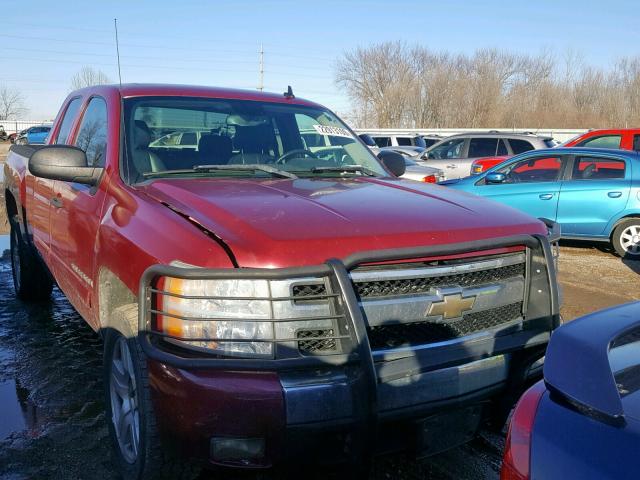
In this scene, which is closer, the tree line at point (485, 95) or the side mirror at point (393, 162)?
the side mirror at point (393, 162)

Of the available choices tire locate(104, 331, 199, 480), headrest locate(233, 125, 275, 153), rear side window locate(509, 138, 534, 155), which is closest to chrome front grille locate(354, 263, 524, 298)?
tire locate(104, 331, 199, 480)

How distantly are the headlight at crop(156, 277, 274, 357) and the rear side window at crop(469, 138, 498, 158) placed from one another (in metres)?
13.6

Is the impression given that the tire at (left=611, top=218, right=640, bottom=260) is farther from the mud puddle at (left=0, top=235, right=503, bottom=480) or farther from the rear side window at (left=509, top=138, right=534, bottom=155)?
the mud puddle at (left=0, top=235, right=503, bottom=480)

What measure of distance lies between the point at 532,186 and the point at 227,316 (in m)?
8.26

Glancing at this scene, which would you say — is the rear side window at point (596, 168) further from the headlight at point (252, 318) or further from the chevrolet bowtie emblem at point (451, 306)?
the headlight at point (252, 318)

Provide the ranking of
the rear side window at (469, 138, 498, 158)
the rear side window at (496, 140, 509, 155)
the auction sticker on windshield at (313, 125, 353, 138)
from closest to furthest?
the auction sticker on windshield at (313, 125, 353, 138), the rear side window at (496, 140, 509, 155), the rear side window at (469, 138, 498, 158)

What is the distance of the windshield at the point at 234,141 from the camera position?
354 cm

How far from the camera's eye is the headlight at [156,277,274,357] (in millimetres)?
2309

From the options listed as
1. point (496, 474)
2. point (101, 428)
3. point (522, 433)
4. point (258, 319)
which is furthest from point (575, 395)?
point (101, 428)

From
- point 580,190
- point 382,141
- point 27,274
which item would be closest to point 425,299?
point 27,274

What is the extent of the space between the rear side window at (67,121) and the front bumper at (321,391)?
2.87 m

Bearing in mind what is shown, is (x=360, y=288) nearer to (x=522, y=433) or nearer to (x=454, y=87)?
(x=522, y=433)

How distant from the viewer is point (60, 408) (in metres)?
3.77

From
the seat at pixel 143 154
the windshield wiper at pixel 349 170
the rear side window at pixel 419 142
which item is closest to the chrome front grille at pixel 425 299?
the windshield wiper at pixel 349 170
